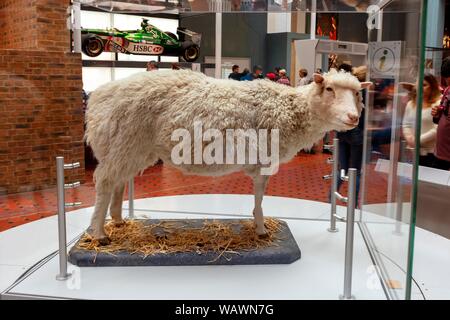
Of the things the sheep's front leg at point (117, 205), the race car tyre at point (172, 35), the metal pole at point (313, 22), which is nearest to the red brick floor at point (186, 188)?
the sheep's front leg at point (117, 205)

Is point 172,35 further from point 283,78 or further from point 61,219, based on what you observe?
point 61,219

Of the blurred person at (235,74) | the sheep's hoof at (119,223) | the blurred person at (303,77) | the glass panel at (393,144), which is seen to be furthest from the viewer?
the blurred person at (235,74)

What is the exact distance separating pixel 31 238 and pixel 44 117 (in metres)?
0.96

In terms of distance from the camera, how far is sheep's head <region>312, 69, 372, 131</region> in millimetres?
2451

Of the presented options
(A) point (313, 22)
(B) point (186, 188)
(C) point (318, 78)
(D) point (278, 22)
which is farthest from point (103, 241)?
(A) point (313, 22)

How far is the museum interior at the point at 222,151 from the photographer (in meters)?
2.30

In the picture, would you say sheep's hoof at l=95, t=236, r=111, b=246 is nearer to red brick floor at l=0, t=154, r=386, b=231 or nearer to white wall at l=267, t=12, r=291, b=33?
red brick floor at l=0, t=154, r=386, b=231

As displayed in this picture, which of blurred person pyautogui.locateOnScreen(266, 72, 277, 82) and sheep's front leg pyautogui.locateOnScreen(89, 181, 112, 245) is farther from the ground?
blurred person pyautogui.locateOnScreen(266, 72, 277, 82)

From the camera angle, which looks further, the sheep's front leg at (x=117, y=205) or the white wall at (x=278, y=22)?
the white wall at (x=278, y=22)

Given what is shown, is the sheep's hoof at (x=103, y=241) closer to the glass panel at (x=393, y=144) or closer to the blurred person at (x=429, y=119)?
the glass panel at (x=393, y=144)

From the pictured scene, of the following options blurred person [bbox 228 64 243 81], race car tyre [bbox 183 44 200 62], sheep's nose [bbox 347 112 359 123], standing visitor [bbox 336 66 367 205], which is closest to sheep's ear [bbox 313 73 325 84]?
sheep's nose [bbox 347 112 359 123]

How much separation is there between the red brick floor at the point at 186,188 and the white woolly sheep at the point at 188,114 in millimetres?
829

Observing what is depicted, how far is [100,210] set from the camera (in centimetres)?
267

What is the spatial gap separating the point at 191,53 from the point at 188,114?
1254 millimetres
